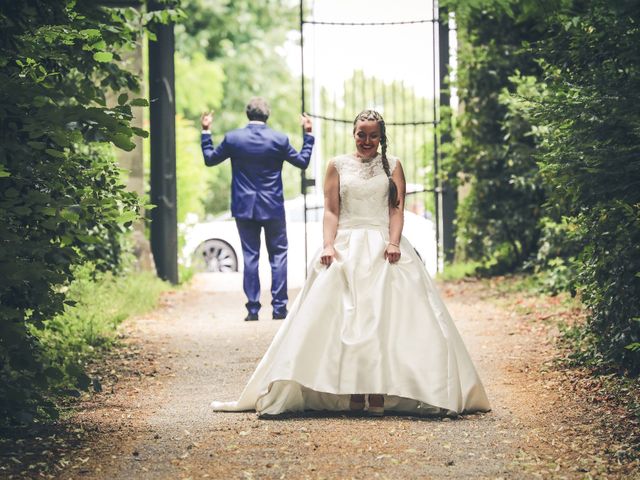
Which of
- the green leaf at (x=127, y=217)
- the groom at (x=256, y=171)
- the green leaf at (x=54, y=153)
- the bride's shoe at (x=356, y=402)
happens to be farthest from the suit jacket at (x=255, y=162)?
the green leaf at (x=54, y=153)

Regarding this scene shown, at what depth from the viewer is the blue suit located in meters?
12.9

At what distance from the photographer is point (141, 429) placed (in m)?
7.33

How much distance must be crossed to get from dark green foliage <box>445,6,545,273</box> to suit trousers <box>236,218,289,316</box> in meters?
4.17

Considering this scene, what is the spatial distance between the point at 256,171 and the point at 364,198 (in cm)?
488

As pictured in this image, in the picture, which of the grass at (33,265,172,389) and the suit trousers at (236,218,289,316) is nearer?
the grass at (33,265,172,389)

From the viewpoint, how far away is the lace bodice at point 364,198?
823 cm

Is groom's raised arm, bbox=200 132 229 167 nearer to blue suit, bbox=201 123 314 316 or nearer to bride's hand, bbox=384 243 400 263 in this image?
blue suit, bbox=201 123 314 316

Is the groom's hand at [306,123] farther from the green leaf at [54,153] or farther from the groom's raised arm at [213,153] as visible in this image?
the green leaf at [54,153]

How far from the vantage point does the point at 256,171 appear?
13.0m

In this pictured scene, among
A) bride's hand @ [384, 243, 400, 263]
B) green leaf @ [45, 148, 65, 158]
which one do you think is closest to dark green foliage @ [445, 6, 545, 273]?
bride's hand @ [384, 243, 400, 263]

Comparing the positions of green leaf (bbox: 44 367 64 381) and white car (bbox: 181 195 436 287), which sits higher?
green leaf (bbox: 44 367 64 381)

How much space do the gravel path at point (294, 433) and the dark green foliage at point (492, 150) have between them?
5838 millimetres

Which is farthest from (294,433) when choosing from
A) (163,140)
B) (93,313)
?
(163,140)

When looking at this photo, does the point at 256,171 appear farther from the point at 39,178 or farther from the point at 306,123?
the point at 39,178
